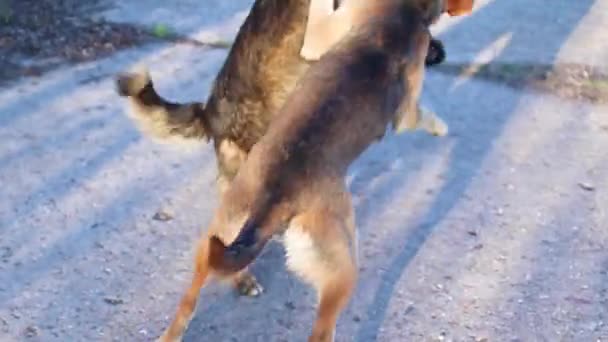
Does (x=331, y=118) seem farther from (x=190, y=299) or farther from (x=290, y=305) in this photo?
(x=290, y=305)

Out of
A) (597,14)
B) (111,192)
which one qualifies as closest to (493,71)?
(597,14)

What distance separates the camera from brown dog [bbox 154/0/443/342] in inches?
118

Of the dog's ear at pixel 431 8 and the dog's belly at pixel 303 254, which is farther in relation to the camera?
the dog's ear at pixel 431 8

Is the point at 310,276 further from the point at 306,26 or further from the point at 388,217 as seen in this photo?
the point at 388,217

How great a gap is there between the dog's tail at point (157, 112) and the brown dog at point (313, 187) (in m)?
0.69

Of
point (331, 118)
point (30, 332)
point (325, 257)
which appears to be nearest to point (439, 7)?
point (331, 118)

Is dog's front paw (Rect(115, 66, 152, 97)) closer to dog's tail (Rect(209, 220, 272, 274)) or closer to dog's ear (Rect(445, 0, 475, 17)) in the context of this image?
dog's tail (Rect(209, 220, 272, 274))

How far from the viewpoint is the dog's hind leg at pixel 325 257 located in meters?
3.06

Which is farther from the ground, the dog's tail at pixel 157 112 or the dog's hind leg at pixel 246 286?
the dog's tail at pixel 157 112

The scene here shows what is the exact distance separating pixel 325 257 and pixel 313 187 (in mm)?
233

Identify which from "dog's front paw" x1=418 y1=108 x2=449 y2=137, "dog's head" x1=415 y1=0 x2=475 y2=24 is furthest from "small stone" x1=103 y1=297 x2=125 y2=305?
"dog's head" x1=415 y1=0 x2=475 y2=24

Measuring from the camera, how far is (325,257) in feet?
10.2

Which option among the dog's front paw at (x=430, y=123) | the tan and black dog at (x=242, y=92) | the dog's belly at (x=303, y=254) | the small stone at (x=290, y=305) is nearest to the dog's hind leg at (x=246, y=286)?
the small stone at (x=290, y=305)

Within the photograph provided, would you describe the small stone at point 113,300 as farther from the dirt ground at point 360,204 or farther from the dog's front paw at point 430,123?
the dog's front paw at point 430,123
